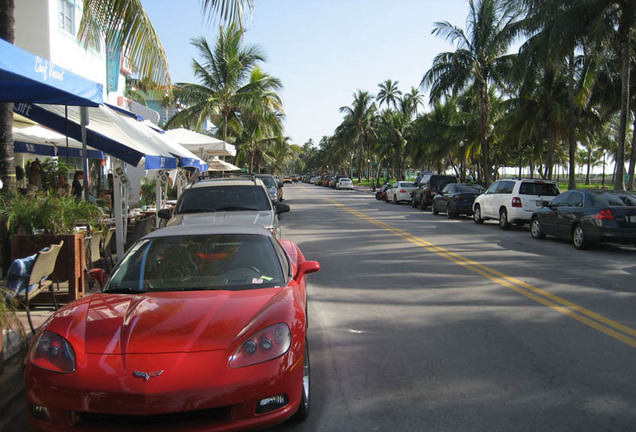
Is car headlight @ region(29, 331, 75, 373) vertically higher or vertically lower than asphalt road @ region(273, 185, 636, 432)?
higher

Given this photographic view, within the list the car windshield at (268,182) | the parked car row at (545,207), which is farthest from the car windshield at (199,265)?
the car windshield at (268,182)

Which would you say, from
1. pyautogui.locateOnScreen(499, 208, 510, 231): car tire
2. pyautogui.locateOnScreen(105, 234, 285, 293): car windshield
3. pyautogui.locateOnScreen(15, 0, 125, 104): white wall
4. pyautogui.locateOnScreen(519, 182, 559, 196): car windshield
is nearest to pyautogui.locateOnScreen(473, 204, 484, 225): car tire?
pyautogui.locateOnScreen(499, 208, 510, 231): car tire

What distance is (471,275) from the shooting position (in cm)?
962

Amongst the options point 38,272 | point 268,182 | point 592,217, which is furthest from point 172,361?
point 268,182

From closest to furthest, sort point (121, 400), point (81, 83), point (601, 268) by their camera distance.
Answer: point (121, 400), point (81, 83), point (601, 268)

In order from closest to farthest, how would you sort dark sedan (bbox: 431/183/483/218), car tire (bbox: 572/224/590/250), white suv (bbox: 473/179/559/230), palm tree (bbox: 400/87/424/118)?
car tire (bbox: 572/224/590/250), white suv (bbox: 473/179/559/230), dark sedan (bbox: 431/183/483/218), palm tree (bbox: 400/87/424/118)

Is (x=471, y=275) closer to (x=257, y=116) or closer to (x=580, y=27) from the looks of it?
(x=580, y=27)

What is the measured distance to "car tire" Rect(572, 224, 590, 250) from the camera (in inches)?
508

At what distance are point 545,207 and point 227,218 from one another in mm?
9569

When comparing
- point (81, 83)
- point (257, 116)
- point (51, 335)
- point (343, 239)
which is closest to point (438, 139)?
point (257, 116)

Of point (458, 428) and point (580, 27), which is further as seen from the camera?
point (580, 27)

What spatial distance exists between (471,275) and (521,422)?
5.83m

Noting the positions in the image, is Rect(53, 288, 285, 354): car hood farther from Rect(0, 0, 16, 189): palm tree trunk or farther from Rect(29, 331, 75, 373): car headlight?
Rect(0, 0, 16, 189): palm tree trunk

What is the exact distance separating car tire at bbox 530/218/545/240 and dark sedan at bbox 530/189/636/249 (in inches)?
11.6
